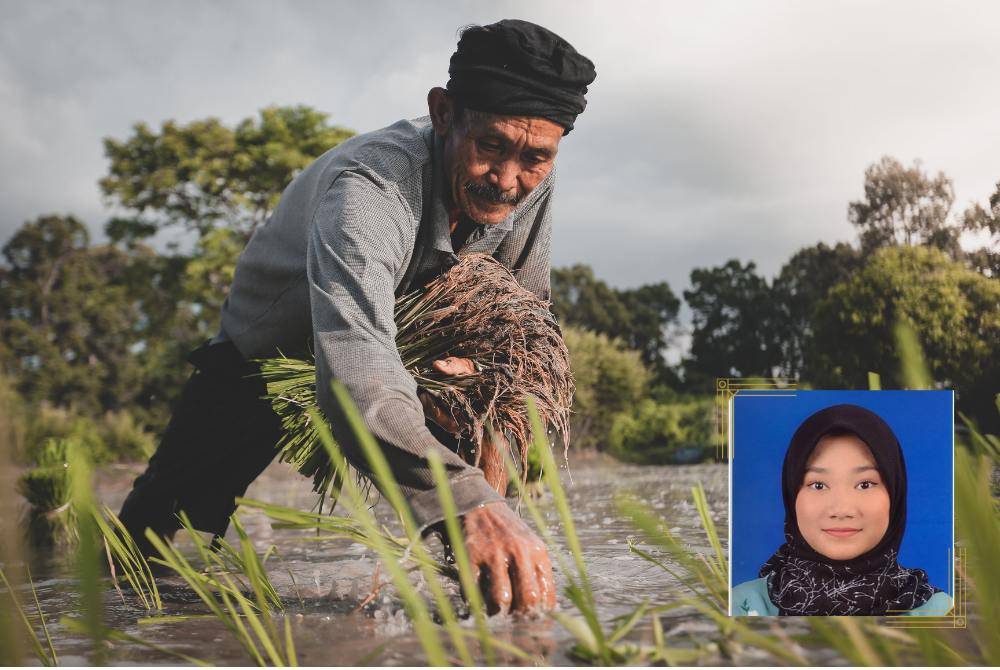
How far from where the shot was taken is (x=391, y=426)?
5.16ft

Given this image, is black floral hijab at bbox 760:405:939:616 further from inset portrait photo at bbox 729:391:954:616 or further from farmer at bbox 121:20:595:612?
farmer at bbox 121:20:595:612

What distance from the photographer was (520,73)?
2.09 m

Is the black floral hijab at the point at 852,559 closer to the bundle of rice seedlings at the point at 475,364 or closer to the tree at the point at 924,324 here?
the tree at the point at 924,324

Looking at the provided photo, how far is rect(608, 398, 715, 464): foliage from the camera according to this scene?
1569cm

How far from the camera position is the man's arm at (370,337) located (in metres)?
1.56

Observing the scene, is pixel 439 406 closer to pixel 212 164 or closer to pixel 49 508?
pixel 49 508

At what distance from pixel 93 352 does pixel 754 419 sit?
2806 cm

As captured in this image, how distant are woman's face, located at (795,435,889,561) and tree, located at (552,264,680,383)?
90.4ft

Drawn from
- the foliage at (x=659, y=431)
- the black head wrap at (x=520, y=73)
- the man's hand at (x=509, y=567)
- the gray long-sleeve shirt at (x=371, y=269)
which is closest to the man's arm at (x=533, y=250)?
the gray long-sleeve shirt at (x=371, y=269)

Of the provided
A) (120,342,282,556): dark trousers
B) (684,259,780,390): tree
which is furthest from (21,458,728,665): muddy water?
(684,259,780,390): tree

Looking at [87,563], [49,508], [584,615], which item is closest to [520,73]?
[584,615]

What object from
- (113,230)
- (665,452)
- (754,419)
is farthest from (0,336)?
(754,419)

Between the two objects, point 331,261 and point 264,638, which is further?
point 331,261

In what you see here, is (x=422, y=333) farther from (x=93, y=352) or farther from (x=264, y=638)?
(x=93, y=352)
